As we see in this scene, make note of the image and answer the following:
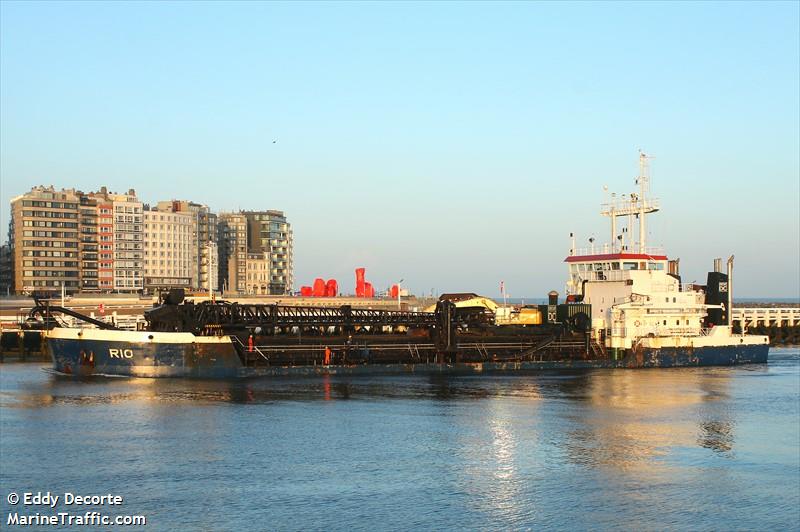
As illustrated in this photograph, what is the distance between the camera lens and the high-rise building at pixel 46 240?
147750 millimetres

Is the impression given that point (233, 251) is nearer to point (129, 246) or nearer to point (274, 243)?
point (274, 243)

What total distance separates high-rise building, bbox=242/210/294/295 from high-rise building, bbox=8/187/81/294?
41056 millimetres

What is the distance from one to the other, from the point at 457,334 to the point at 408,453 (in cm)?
2934

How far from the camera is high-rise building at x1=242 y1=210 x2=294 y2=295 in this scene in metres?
185

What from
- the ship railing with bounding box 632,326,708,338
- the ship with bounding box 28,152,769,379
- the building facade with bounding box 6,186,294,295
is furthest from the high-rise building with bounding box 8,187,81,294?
the ship railing with bounding box 632,326,708,338

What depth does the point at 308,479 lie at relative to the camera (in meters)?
33.7

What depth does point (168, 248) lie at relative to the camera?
166 m

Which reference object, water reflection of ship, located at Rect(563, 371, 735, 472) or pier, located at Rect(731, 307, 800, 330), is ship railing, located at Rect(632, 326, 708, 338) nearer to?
water reflection of ship, located at Rect(563, 371, 735, 472)

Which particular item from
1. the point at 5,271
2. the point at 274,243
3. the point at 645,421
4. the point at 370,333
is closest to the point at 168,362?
the point at 370,333

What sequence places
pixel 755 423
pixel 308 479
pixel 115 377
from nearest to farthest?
1. pixel 308 479
2. pixel 755 423
3. pixel 115 377

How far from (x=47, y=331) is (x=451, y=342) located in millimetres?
27418

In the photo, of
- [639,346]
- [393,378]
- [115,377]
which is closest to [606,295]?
[639,346]

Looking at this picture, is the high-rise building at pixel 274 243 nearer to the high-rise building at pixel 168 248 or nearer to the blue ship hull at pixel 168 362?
the high-rise building at pixel 168 248

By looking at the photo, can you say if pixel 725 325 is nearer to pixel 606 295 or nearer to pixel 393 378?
pixel 606 295
